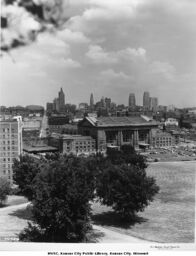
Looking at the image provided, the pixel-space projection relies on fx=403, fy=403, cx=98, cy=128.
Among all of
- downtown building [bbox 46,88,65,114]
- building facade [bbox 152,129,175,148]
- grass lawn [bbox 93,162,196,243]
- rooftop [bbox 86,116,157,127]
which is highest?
downtown building [bbox 46,88,65,114]

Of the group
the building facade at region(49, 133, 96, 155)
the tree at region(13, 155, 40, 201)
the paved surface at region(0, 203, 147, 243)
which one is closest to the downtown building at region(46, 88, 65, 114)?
the tree at region(13, 155, 40, 201)

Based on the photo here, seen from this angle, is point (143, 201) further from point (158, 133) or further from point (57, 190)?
point (158, 133)

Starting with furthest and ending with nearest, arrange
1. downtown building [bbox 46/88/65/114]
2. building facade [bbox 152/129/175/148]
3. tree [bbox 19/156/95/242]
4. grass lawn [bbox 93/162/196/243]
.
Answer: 1. building facade [bbox 152/129/175/148]
2. downtown building [bbox 46/88/65/114]
3. grass lawn [bbox 93/162/196/243]
4. tree [bbox 19/156/95/242]

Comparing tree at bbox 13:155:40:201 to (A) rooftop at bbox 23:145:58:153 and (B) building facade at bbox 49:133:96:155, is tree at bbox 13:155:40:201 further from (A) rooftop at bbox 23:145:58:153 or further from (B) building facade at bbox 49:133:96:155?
(A) rooftop at bbox 23:145:58:153

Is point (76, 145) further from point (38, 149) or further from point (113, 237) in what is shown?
point (113, 237)

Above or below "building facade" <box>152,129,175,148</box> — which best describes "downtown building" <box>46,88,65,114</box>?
above

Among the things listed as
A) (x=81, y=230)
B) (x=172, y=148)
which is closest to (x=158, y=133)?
(x=172, y=148)
